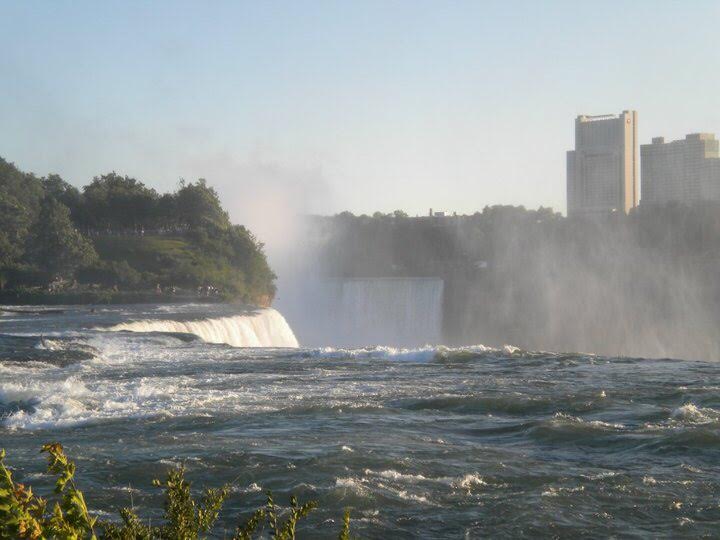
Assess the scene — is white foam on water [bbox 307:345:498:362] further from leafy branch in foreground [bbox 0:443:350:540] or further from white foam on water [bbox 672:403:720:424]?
leafy branch in foreground [bbox 0:443:350:540]

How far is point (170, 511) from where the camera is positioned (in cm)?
488

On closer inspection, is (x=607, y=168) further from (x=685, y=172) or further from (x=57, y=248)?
(x=57, y=248)

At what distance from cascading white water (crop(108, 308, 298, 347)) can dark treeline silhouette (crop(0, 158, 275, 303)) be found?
1462 cm

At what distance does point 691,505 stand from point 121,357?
1931 cm

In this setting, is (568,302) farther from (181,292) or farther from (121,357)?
(121,357)

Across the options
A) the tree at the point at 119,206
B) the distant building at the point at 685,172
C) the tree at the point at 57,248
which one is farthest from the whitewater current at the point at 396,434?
the distant building at the point at 685,172

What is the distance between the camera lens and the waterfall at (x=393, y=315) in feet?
199

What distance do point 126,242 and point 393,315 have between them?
1942 centimetres

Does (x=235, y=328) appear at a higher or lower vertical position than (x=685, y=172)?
lower

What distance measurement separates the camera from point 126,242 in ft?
214

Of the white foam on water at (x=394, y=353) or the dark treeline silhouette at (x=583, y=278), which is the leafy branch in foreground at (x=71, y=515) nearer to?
the white foam on water at (x=394, y=353)

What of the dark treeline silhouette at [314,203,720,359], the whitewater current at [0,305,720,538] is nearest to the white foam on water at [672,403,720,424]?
the whitewater current at [0,305,720,538]

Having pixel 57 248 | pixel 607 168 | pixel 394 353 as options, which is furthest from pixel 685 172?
pixel 394 353

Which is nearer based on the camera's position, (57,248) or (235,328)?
(235,328)
